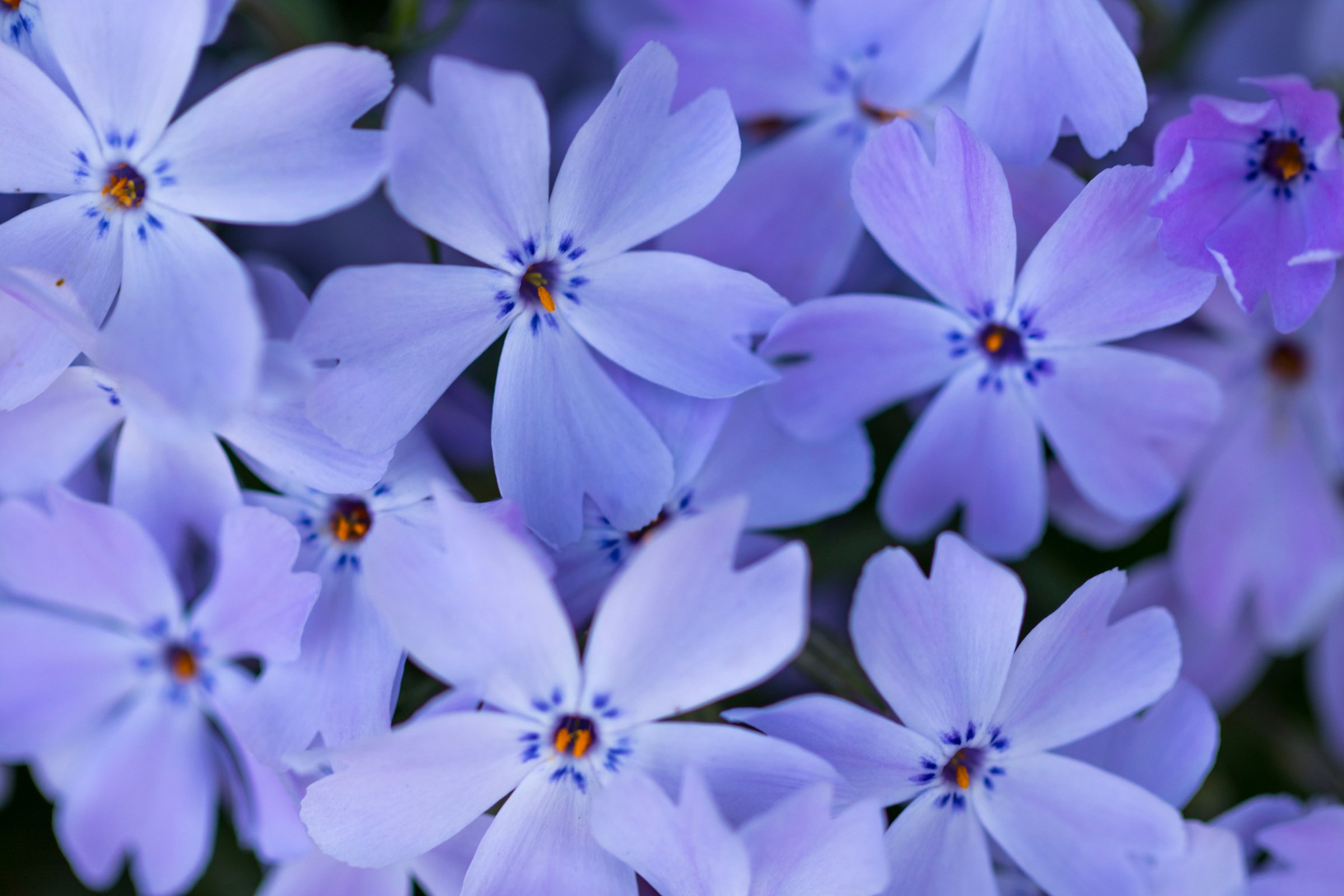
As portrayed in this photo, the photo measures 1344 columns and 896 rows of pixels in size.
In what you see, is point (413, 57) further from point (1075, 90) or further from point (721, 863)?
point (721, 863)

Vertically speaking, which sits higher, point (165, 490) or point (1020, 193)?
point (1020, 193)

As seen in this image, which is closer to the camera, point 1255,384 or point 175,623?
point 175,623

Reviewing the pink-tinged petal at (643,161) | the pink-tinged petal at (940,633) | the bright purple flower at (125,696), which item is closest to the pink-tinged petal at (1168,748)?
the pink-tinged petal at (940,633)

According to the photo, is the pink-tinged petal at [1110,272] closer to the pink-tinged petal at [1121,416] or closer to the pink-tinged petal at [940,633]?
the pink-tinged petal at [1121,416]

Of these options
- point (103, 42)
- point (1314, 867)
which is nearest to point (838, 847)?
point (1314, 867)

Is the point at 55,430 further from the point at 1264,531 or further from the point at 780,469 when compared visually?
the point at 1264,531

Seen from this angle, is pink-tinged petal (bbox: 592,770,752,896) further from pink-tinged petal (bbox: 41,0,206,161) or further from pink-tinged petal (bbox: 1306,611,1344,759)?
pink-tinged petal (bbox: 1306,611,1344,759)

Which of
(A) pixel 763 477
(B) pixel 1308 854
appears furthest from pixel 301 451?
(B) pixel 1308 854
